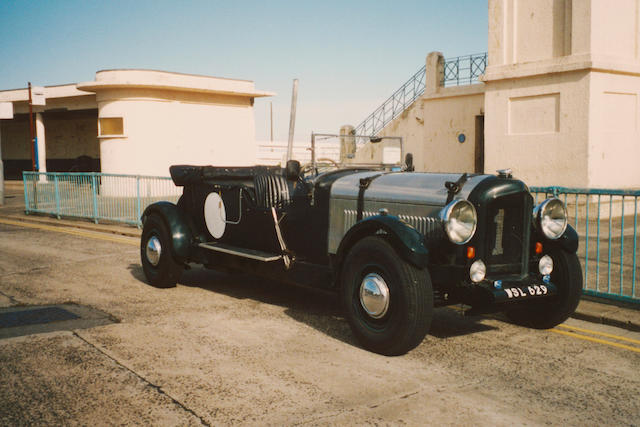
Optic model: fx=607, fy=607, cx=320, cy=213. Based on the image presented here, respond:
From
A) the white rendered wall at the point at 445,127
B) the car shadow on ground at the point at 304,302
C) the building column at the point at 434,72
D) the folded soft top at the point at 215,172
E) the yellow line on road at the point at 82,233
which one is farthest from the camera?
the building column at the point at 434,72

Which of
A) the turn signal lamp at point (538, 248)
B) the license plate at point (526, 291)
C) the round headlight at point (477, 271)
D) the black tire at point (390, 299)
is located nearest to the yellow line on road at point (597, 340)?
the license plate at point (526, 291)

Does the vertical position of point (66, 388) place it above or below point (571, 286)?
below

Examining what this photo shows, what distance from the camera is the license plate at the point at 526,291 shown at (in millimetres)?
4889

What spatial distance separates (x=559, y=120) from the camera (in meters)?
13.8

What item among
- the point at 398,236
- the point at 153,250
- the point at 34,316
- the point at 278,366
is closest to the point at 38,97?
the point at 153,250

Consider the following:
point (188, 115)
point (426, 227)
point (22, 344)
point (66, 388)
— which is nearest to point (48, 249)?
point (22, 344)

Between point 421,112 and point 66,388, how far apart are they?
17.4 m

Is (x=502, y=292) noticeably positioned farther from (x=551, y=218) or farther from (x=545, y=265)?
(x=551, y=218)

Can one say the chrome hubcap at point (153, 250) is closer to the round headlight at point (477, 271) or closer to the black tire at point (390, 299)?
the black tire at point (390, 299)

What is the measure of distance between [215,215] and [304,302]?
1.51 m

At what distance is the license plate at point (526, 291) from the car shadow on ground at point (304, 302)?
0.51m

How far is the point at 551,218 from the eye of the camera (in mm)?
5516

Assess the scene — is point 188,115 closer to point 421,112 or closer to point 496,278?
point 421,112

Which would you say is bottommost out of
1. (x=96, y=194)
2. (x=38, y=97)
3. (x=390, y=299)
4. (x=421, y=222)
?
(x=390, y=299)
